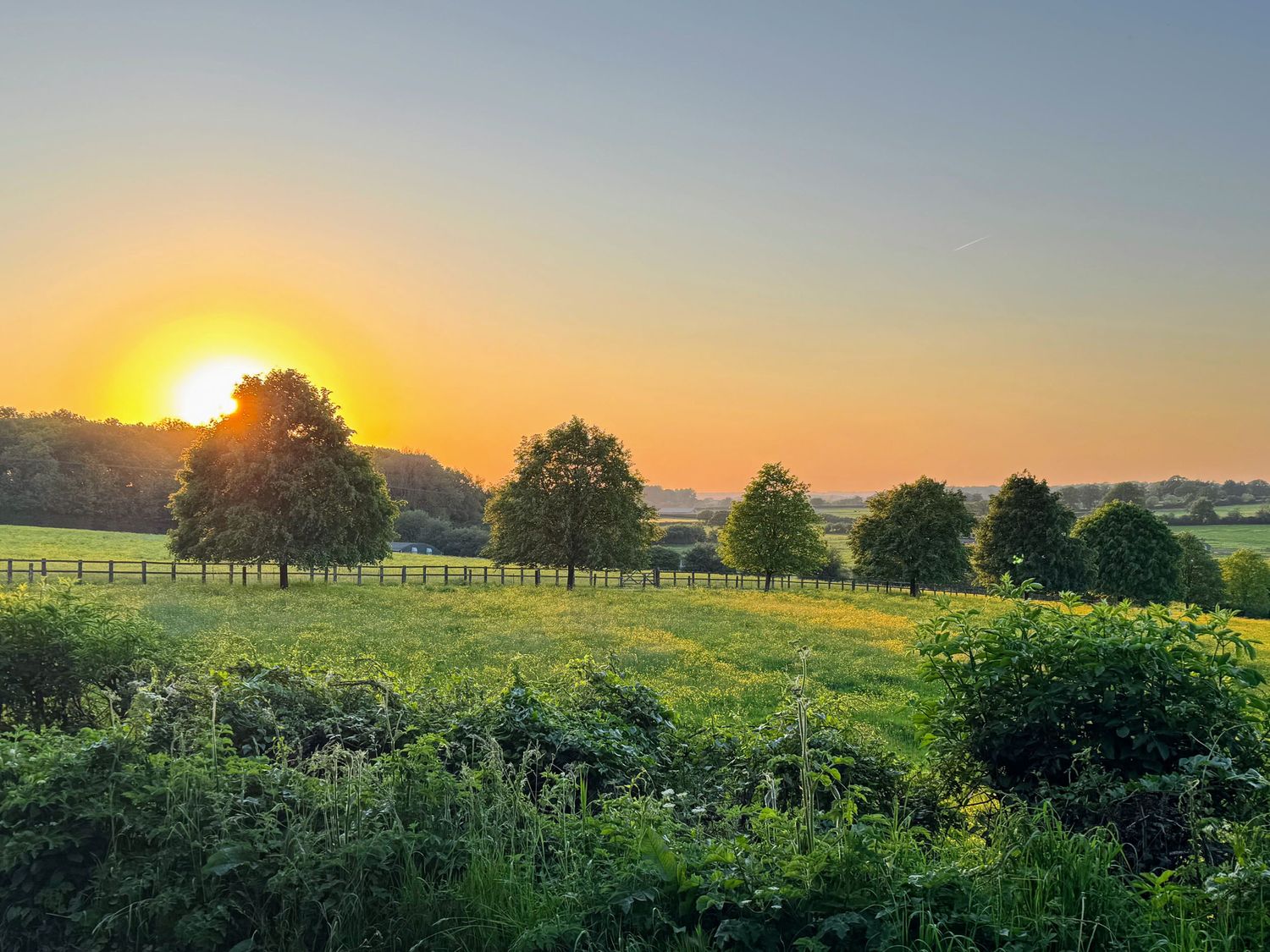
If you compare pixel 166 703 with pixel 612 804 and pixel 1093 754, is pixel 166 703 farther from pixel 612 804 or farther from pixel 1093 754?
pixel 1093 754

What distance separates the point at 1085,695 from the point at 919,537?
51952mm

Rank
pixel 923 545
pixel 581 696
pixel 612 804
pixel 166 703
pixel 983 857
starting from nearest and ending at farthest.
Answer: pixel 983 857 → pixel 612 804 → pixel 166 703 → pixel 581 696 → pixel 923 545

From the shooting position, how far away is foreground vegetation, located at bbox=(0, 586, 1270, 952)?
3990 mm

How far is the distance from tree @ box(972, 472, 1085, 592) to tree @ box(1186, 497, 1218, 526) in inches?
2591

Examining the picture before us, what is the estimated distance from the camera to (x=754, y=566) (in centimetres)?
5669

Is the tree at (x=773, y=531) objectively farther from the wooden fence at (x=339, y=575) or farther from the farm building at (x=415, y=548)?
the farm building at (x=415, y=548)

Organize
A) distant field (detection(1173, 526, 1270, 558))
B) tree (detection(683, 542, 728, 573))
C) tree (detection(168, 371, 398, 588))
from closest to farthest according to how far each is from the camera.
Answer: tree (detection(168, 371, 398, 588)) → tree (detection(683, 542, 728, 573)) → distant field (detection(1173, 526, 1270, 558))

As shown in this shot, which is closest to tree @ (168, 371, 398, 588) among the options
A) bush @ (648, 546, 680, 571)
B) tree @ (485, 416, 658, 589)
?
tree @ (485, 416, 658, 589)

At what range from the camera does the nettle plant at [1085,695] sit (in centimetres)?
534

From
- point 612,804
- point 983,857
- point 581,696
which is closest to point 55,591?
point 581,696

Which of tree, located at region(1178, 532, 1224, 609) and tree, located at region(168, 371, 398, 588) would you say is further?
tree, located at region(1178, 532, 1224, 609)

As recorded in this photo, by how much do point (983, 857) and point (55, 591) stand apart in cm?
959

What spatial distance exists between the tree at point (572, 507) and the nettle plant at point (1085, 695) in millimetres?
41216

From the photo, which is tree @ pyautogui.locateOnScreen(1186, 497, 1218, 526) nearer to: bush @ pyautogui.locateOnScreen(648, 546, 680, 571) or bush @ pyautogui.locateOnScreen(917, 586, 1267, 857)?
bush @ pyautogui.locateOnScreen(648, 546, 680, 571)
